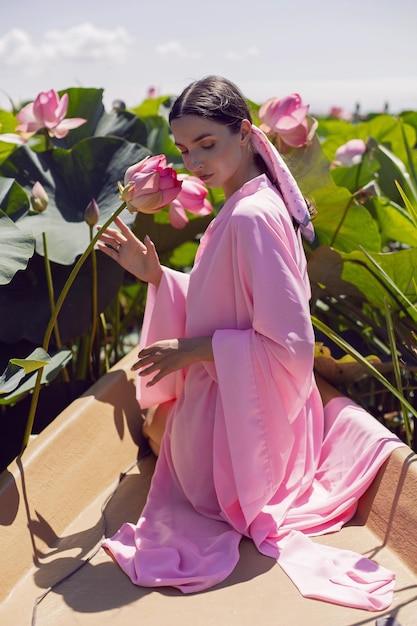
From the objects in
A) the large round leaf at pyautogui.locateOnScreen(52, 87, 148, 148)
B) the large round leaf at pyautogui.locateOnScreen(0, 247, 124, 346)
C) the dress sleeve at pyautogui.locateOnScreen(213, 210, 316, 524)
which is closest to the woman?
the dress sleeve at pyautogui.locateOnScreen(213, 210, 316, 524)

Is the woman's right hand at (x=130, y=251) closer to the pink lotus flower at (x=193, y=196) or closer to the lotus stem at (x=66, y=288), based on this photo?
the lotus stem at (x=66, y=288)

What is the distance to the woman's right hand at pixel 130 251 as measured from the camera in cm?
187

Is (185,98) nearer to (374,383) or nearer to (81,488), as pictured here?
(81,488)

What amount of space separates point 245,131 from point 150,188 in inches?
9.7

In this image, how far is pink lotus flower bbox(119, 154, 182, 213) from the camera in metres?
1.66

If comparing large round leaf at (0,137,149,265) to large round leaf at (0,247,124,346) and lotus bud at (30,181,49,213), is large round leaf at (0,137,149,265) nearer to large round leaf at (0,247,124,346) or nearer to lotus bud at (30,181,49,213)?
large round leaf at (0,247,124,346)

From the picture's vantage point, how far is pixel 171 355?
167 centimetres

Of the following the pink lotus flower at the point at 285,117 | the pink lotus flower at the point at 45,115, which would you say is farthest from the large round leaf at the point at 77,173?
the pink lotus flower at the point at 285,117

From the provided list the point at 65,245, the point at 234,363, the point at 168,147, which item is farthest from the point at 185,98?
the point at 168,147

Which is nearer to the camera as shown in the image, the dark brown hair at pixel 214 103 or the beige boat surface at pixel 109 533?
the beige boat surface at pixel 109 533

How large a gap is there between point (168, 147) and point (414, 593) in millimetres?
2140

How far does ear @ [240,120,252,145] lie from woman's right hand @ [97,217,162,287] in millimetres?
325

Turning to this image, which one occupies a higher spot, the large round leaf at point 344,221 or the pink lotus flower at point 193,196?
the pink lotus flower at point 193,196

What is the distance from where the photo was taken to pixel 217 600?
1.54m
